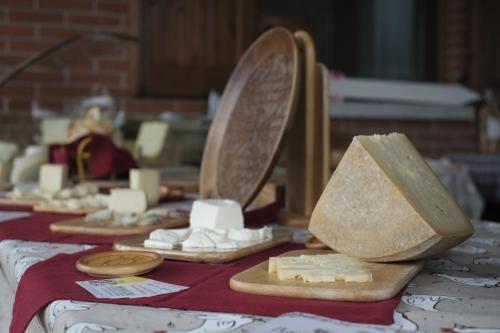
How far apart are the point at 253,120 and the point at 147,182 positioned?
0.84 ft

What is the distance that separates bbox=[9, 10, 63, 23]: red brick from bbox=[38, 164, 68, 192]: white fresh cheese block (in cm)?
185

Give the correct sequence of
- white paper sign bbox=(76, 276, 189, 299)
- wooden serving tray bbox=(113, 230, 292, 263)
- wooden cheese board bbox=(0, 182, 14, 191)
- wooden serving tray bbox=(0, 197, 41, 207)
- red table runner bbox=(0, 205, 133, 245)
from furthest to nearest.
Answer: wooden cheese board bbox=(0, 182, 14, 191)
wooden serving tray bbox=(0, 197, 41, 207)
red table runner bbox=(0, 205, 133, 245)
wooden serving tray bbox=(113, 230, 292, 263)
white paper sign bbox=(76, 276, 189, 299)

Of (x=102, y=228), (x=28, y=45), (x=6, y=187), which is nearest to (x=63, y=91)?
(x=28, y=45)

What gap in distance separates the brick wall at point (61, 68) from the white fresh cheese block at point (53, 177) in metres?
1.56

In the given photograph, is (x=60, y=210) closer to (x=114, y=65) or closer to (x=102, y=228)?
(x=102, y=228)

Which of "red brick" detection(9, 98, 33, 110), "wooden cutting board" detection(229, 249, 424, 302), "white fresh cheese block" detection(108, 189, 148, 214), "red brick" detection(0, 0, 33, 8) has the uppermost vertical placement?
"red brick" detection(0, 0, 33, 8)

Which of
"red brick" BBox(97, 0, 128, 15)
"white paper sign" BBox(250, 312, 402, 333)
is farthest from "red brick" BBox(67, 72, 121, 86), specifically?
"white paper sign" BBox(250, 312, 402, 333)

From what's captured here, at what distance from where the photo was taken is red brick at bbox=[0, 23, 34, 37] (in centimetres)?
295

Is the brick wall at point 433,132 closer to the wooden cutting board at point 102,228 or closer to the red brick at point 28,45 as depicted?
the red brick at point 28,45

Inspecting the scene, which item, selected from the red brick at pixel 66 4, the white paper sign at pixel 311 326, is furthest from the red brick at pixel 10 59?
the white paper sign at pixel 311 326

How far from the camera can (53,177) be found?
4.40 ft

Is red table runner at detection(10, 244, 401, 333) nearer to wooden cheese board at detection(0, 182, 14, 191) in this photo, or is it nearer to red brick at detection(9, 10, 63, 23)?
wooden cheese board at detection(0, 182, 14, 191)

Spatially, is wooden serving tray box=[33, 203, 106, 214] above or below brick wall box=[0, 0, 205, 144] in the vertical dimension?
below

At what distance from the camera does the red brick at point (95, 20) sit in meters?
3.06
